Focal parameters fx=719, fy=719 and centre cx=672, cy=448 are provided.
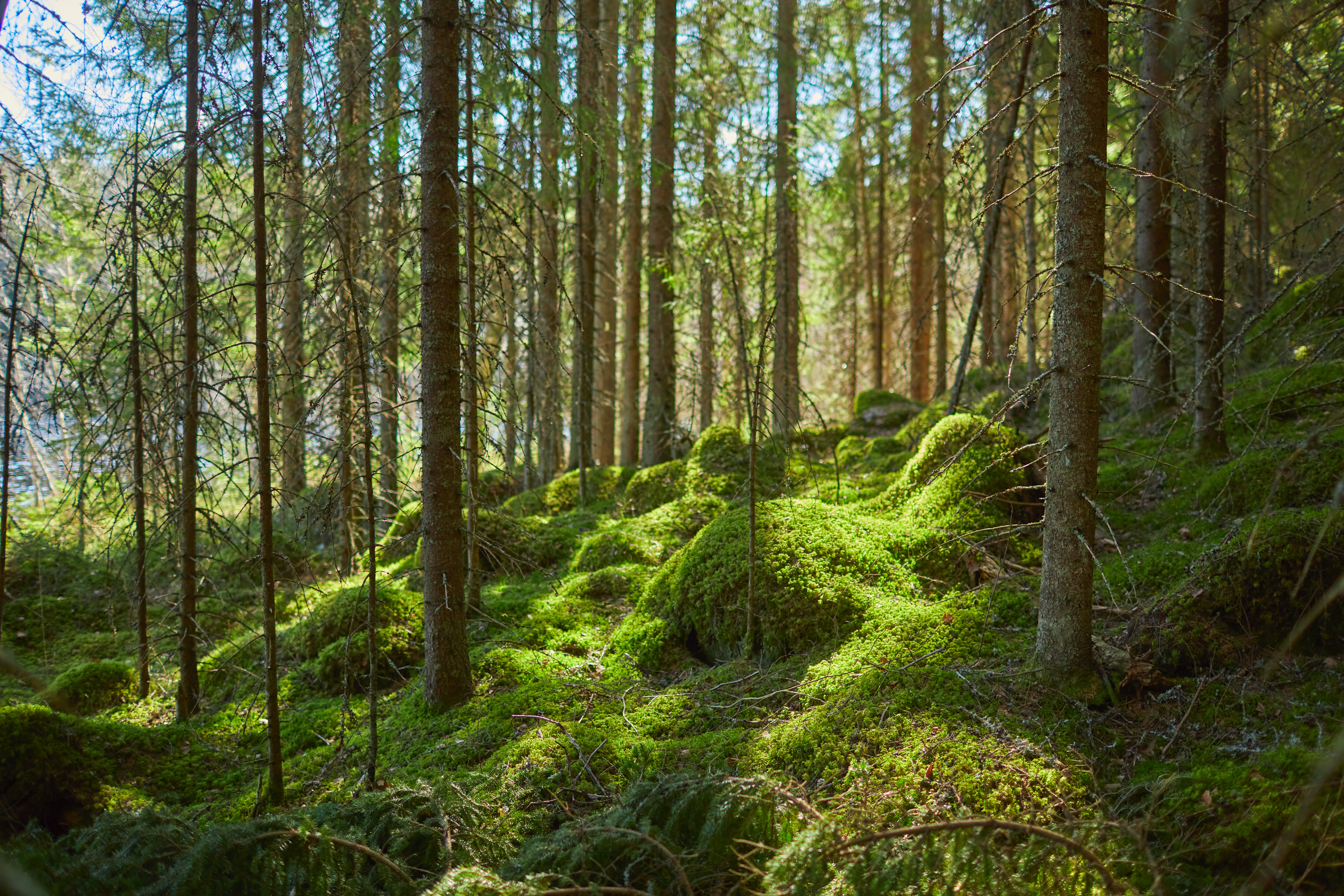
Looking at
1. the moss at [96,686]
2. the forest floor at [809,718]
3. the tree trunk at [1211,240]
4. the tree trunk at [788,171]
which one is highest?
the tree trunk at [788,171]

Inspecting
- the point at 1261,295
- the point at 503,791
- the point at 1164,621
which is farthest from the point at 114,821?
the point at 1261,295

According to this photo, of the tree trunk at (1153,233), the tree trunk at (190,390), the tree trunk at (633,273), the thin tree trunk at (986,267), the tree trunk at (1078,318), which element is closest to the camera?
the tree trunk at (1078,318)

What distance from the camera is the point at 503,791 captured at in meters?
3.66

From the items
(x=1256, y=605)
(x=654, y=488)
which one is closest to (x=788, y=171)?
(x=654, y=488)

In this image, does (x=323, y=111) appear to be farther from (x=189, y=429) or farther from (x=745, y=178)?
(x=745, y=178)

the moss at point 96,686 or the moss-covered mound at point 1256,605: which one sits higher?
the moss-covered mound at point 1256,605

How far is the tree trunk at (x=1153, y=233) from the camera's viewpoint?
6.49 meters

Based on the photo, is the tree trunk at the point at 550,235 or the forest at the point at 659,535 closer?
the forest at the point at 659,535

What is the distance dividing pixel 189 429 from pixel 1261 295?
32.2 feet

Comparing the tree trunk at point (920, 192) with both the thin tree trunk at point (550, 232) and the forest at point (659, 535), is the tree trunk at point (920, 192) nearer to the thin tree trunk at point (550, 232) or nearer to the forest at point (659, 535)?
the forest at point (659, 535)

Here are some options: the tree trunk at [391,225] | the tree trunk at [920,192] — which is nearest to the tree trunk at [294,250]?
the tree trunk at [391,225]

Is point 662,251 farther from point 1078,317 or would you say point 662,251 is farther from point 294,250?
point 1078,317

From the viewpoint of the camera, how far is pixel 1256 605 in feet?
12.2

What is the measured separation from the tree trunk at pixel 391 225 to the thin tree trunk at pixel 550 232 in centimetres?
99
